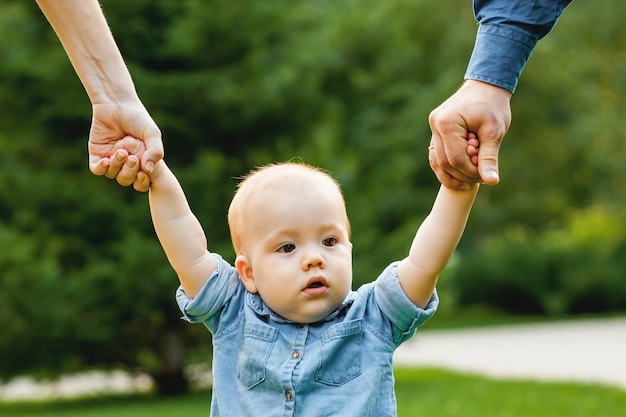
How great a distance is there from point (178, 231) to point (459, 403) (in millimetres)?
8183

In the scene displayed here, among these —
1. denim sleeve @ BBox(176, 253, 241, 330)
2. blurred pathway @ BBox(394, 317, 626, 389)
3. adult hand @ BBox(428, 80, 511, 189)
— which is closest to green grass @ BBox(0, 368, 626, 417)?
blurred pathway @ BBox(394, 317, 626, 389)

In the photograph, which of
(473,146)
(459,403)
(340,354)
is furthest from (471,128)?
(459,403)

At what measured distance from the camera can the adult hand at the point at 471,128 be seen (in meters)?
2.14

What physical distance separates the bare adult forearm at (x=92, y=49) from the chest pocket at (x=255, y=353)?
24.6 inches

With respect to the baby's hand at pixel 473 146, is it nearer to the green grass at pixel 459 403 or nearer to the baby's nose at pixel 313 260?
the baby's nose at pixel 313 260

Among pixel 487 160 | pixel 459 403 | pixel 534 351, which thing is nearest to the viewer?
pixel 487 160

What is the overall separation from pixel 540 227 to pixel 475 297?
23.6 ft

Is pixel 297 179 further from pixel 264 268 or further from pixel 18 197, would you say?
pixel 18 197

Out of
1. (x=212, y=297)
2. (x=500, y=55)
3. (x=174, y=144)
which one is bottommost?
(x=174, y=144)

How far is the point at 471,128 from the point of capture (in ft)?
7.10

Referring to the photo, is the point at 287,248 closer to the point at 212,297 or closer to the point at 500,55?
the point at 212,297

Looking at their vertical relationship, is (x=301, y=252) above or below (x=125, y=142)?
below

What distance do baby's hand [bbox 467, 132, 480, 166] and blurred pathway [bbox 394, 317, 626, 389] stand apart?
10.0 metres

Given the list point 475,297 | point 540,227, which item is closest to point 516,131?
point 540,227
